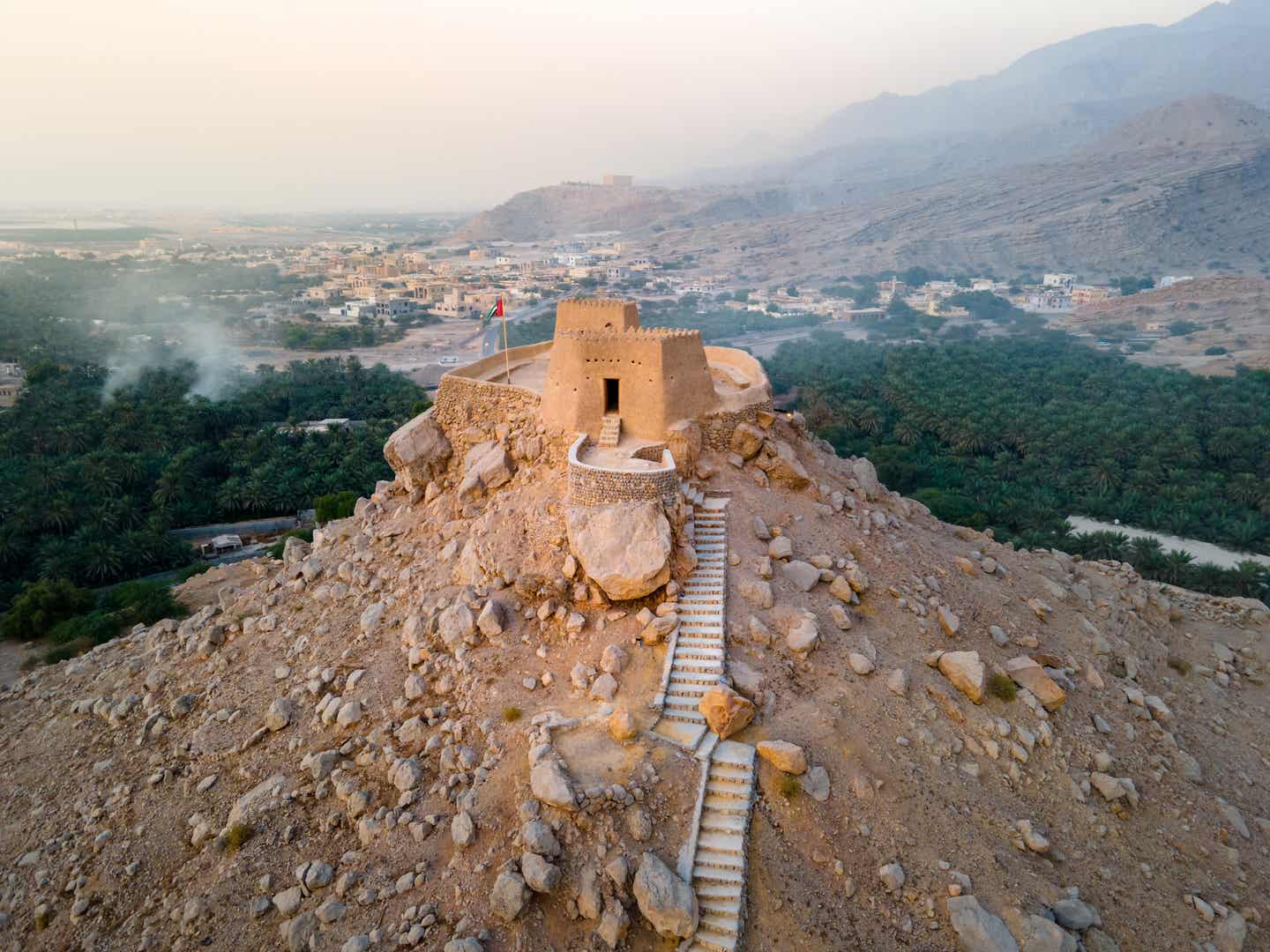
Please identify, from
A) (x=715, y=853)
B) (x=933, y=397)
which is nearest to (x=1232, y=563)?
(x=933, y=397)

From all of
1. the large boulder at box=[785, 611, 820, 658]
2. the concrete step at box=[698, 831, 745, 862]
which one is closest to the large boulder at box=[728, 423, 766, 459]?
the large boulder at box=[785, 611, 820, 658]

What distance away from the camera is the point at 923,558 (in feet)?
52.2

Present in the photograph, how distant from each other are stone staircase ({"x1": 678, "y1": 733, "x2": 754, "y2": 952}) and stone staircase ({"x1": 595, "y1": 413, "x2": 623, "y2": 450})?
6.68 m

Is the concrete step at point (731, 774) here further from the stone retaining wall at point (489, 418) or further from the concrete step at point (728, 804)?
the stone retaining wall at point (489, 418)

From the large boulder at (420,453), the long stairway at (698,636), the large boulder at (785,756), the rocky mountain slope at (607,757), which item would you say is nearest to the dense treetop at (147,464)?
the rocky mountain slope at (607,757)

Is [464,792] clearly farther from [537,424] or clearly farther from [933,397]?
[933,397]

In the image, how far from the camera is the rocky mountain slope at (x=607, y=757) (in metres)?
9.30

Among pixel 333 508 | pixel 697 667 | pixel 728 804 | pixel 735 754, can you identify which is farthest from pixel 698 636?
pixel 333 508

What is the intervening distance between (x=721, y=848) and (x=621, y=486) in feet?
20.2

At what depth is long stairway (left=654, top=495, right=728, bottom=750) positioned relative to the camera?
10.8 m

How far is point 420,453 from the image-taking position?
59.8 ft

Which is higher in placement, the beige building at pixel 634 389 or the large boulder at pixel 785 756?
the beige building at pixel 634 389

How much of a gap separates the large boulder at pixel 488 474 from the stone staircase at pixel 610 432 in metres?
2.44

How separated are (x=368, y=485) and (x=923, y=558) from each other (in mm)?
28523
